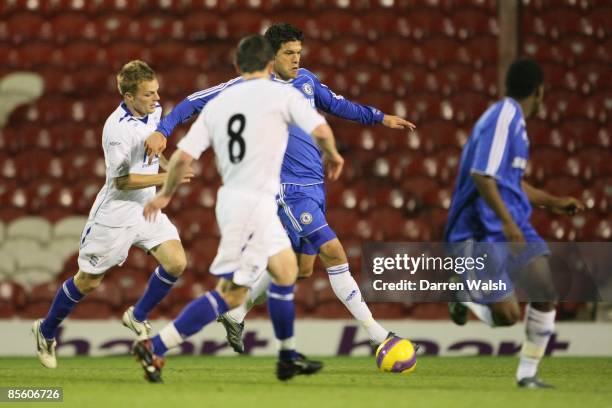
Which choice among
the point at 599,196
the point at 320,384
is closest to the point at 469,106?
the point at 599,196

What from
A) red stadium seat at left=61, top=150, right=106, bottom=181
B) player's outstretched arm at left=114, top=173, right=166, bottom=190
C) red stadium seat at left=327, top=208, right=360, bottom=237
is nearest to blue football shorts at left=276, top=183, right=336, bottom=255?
player's outstretched arm at left=114, top=173, right=166, bottom=190

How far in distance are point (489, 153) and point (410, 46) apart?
235 inches

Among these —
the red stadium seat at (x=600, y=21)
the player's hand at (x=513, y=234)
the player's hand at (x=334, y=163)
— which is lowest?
the player's hand at (x=513, y=234)

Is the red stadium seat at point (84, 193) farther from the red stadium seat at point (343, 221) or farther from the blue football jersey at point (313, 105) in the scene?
the blue football jersey at point (313, 105)

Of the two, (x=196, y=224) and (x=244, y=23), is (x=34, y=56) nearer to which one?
(x=244, y=23)

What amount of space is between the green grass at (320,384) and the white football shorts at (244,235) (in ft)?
2.00

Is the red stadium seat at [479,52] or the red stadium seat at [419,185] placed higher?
the red stadium seat at [479,52]

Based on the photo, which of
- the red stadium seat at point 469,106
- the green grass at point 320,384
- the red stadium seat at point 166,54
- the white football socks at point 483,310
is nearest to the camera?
the green grass at point 320,384

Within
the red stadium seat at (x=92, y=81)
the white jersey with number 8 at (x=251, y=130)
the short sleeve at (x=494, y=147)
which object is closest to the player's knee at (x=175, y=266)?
the white jersey with number 8 at (x=251, y=130)

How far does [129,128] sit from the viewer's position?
6.65 metres

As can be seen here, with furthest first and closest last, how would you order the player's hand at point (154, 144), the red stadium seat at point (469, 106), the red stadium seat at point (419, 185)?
1. the red stadium seat at point (469, 106)
2. the red stadium seat at point (419, 185)
3. the player's hand at point (154, 144)

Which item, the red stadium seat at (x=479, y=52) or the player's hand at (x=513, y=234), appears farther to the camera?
the red stadium seat at (x=479, y=52)

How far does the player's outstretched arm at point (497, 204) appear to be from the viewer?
5.14 metres

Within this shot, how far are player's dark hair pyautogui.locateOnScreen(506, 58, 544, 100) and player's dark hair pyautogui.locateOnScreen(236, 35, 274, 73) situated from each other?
4.08 feet
